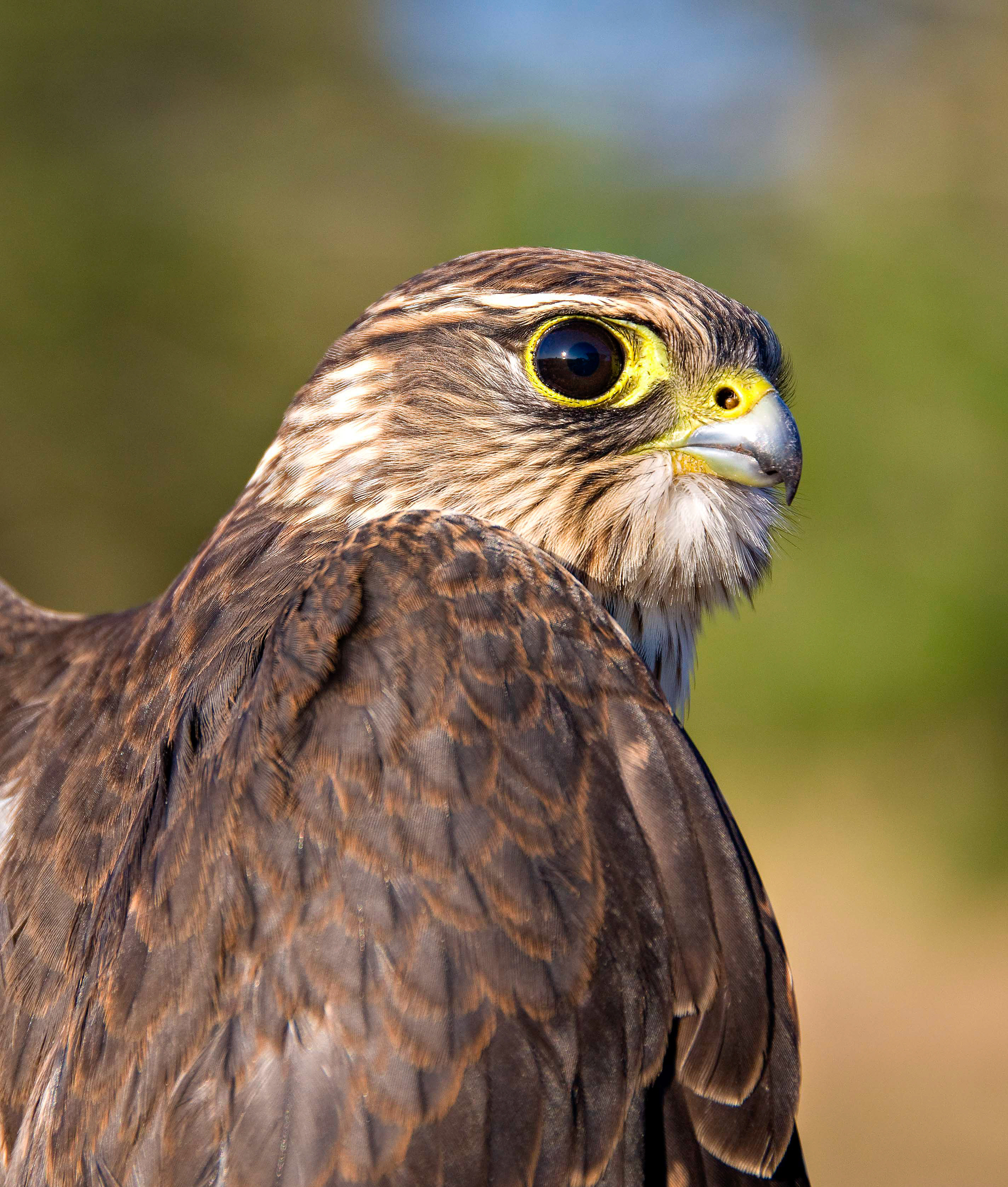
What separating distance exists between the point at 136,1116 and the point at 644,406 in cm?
179

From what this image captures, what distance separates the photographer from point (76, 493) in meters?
11.8

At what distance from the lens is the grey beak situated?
2.81 meters

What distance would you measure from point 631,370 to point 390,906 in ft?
4.57

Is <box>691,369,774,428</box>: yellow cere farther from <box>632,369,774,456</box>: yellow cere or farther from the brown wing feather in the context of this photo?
the brown wing feather

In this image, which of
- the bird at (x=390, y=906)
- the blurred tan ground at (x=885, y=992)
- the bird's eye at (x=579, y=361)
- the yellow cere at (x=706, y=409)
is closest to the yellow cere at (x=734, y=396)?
the yellow cere at (x=706, y=409)

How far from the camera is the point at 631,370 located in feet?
9.05

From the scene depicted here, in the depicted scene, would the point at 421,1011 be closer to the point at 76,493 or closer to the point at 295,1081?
the point at 295,1081

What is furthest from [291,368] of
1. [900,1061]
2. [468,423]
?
[468,423]

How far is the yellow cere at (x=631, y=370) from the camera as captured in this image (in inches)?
107

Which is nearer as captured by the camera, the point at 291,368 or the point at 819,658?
the point at 819,658

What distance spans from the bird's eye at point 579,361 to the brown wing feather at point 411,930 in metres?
0.65

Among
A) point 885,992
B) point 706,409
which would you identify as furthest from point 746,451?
point 885,992

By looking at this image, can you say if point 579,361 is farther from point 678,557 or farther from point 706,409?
point 678,557

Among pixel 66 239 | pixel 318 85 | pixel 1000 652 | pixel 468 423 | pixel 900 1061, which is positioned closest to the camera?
pixel 468 423
